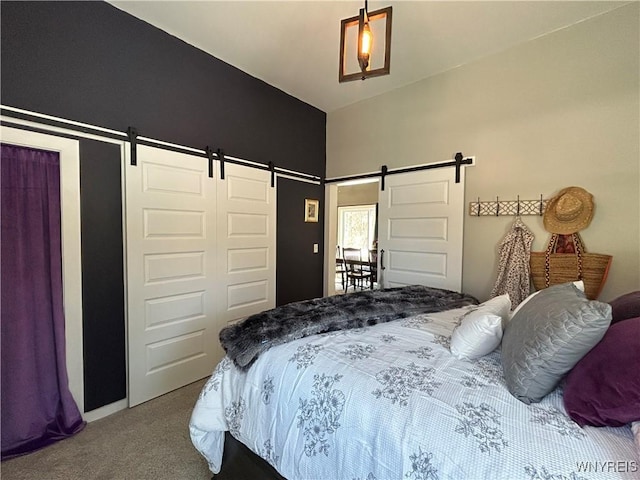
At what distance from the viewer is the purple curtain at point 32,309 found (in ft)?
5.80

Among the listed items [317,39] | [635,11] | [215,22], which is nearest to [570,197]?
[635,11]

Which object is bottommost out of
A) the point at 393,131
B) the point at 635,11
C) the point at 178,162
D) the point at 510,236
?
the point at 510,236

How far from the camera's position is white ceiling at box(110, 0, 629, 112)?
2164mm

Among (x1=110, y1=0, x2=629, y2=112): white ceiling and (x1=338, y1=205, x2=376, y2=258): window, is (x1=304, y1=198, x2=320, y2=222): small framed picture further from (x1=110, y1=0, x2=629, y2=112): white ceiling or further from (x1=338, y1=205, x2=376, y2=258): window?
(x1=338, y1=205, x2=376, y2=258): window

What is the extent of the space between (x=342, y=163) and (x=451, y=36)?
1780 mm

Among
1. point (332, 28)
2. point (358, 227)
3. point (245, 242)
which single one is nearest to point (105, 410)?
point (245, 242)

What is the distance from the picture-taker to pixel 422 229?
10.4 ft

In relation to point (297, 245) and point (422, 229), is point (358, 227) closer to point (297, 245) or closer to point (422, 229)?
point (297, 245)

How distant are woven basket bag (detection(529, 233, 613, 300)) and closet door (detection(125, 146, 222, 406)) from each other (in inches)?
113

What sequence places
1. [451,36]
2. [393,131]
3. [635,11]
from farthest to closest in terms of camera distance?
[393,131] → [451,36] → [635,11]

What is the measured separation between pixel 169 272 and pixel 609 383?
2.68 metres

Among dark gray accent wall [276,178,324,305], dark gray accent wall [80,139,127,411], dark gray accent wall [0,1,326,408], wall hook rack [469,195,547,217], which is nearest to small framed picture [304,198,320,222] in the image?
dark gray accent wall [276,178,324,305]

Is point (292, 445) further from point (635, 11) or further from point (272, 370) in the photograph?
point (635, 11)

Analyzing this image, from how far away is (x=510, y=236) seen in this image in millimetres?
2625
